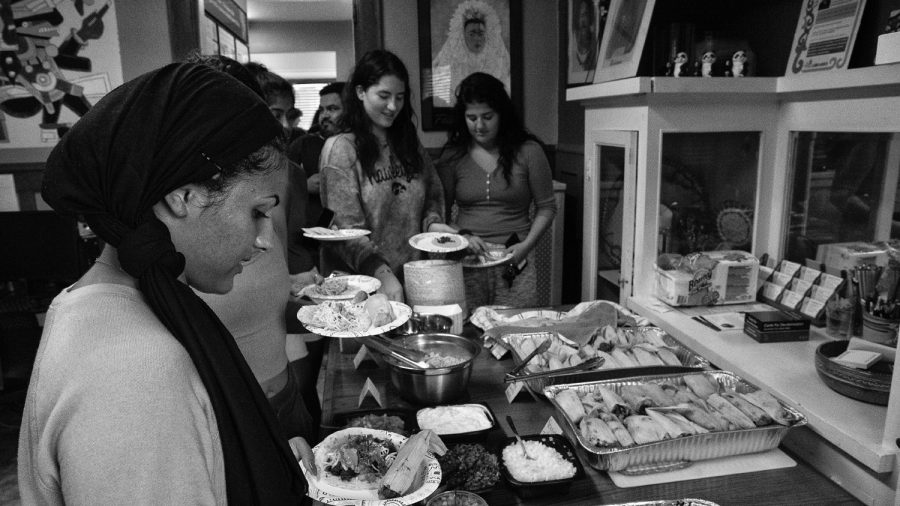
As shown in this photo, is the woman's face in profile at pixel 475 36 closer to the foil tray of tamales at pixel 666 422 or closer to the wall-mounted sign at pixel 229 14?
the wall-mounted sign at pixel 229 14

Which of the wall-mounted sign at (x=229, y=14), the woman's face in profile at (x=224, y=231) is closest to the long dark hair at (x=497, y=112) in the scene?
the wall-mounted sign at (x=229, y=14)

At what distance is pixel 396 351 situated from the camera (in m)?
1.64

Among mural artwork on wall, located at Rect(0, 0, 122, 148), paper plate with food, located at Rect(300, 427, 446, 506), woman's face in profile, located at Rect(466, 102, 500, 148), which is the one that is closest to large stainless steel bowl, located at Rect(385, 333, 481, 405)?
paper plate with food, located at Rect(300, 427, 446, 506)

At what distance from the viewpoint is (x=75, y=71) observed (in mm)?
3508

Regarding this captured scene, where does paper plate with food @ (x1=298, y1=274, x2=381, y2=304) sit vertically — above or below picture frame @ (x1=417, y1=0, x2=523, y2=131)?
below

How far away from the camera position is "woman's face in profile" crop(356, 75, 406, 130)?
7.95 ft

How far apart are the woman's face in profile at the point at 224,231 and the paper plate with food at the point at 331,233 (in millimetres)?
1284

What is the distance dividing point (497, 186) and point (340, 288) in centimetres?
114

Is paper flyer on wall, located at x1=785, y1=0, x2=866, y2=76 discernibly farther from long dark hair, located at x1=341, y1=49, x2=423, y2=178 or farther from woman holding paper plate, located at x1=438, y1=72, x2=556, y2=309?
long dark hair, located at x1=341, y1=49, x2=423, y2=178

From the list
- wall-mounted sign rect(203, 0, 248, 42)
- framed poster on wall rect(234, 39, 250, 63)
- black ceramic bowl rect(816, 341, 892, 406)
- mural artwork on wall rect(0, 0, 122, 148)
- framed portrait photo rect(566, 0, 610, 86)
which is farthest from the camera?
framed poster on wall rect(234, 39, 250, 63)

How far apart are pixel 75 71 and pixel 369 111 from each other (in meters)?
2.19

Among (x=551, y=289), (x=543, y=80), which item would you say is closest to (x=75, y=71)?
(x=543, y=80)

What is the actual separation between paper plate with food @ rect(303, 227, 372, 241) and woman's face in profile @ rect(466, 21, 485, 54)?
2160mm

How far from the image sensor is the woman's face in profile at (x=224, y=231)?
73 centimetres
